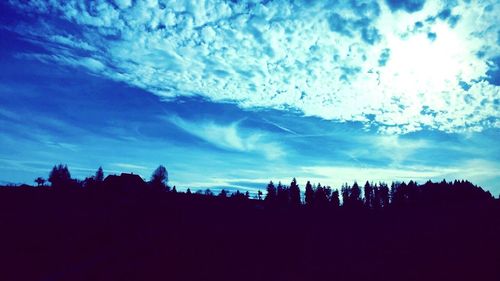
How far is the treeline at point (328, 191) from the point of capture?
231 feet

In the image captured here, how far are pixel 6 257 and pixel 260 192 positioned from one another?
14009cm

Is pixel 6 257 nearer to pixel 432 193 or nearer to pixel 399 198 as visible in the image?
pixel 432 193

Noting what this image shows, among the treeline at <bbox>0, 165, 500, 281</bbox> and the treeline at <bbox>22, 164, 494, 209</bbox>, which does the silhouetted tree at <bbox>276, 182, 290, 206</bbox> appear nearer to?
the treeline at <bbox>22, 164, 494, 209</bbox>

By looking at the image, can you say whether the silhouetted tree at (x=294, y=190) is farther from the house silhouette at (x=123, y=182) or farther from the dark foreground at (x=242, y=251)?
the dark foreground at (x=242, y=251)

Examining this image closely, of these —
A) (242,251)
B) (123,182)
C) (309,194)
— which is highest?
(309,194)

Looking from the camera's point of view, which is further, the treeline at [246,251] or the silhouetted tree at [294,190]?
the silhouetted tree at [294,190]

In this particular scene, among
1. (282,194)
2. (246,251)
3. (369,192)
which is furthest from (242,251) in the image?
(369,192)

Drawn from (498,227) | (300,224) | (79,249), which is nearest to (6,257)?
(79,249)

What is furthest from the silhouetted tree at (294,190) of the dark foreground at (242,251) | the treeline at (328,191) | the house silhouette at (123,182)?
the dark foreground at (242,251)

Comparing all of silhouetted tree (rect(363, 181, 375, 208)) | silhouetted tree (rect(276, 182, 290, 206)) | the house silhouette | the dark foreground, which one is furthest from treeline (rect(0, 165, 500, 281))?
silhouetted tree (rect(363, 181, 375, 208))

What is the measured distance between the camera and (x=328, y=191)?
459 feet

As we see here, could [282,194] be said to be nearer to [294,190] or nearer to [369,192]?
[294,190]

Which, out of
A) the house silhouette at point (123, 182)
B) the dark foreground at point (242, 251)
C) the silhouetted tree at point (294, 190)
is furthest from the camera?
the silhouetted tree at point (294, 190)

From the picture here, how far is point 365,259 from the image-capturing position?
57.2ft
